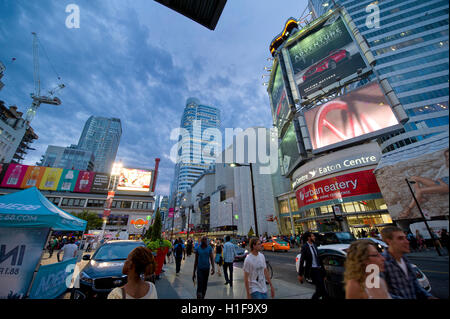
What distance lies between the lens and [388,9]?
47656 millimetres

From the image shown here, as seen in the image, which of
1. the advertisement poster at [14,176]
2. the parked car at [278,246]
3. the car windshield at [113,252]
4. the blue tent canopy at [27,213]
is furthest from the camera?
the advertisement poster at [14,176]

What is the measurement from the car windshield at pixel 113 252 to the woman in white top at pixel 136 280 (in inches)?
201

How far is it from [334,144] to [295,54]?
82.3ft

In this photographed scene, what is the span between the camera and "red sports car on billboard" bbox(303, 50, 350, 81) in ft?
102

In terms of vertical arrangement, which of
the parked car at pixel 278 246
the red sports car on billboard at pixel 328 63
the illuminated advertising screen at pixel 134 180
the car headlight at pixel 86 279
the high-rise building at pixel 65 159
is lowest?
the parked car at pixel 278 246

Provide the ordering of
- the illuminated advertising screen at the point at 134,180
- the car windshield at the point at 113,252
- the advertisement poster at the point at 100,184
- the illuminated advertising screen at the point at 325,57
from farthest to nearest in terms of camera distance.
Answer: the advertisement poster at the point at 100,184 < the illuminated advertising screen at the point at 134,180 < the illuminated advertising screen at the point at 325,57 < the car windshield at the point at 113,252

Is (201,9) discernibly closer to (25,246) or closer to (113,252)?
(25,246)

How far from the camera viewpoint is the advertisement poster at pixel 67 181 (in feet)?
181

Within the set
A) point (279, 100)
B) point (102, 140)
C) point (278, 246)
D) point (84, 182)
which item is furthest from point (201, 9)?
point (102, 140)

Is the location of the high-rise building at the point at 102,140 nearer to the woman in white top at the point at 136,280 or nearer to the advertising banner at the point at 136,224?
the advertising banner at the point at 136,224

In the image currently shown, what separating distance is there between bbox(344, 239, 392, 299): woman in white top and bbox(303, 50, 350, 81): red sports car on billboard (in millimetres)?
38749

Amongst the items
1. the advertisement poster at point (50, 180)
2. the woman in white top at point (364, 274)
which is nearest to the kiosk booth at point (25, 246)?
the woman in white top at point (364, 274)

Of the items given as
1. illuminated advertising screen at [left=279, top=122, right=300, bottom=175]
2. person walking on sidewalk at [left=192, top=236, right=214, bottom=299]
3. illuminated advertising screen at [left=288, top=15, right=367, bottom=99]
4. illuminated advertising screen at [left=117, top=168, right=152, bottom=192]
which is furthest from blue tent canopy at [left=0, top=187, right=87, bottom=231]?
illuminated advertising screen at [left=117, top=168, right=152, bottom=192]

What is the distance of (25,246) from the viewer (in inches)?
202
